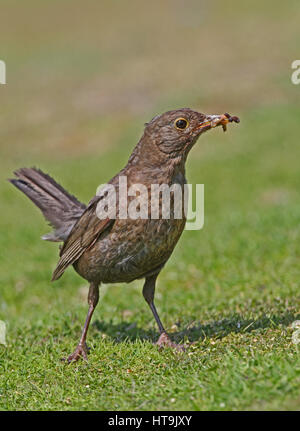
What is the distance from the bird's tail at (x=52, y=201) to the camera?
6.97 metres

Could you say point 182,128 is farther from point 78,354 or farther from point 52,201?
point 78,354

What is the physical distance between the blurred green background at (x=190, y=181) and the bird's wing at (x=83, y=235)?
0.87 m

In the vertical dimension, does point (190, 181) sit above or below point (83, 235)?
above

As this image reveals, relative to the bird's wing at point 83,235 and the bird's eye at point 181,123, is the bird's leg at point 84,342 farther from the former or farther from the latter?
the bird's eye at point 181,123

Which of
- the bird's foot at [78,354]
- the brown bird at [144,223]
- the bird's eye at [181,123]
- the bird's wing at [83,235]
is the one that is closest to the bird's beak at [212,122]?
the brown bird at [144,223]

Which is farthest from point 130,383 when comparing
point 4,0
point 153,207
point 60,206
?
point 4,0

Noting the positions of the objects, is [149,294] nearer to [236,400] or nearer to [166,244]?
[166,244]

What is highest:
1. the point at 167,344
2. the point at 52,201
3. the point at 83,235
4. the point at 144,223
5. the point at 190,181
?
the point at 190,181

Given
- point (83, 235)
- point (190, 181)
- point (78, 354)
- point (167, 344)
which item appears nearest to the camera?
point (167, 344)

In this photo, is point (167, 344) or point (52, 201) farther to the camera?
point (52, 201)

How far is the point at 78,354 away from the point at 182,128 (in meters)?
2.24

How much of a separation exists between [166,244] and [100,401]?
59.6 inches

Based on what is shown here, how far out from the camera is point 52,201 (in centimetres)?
708

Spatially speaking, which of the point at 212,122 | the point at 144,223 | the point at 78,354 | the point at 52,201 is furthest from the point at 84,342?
the point at 212,122
